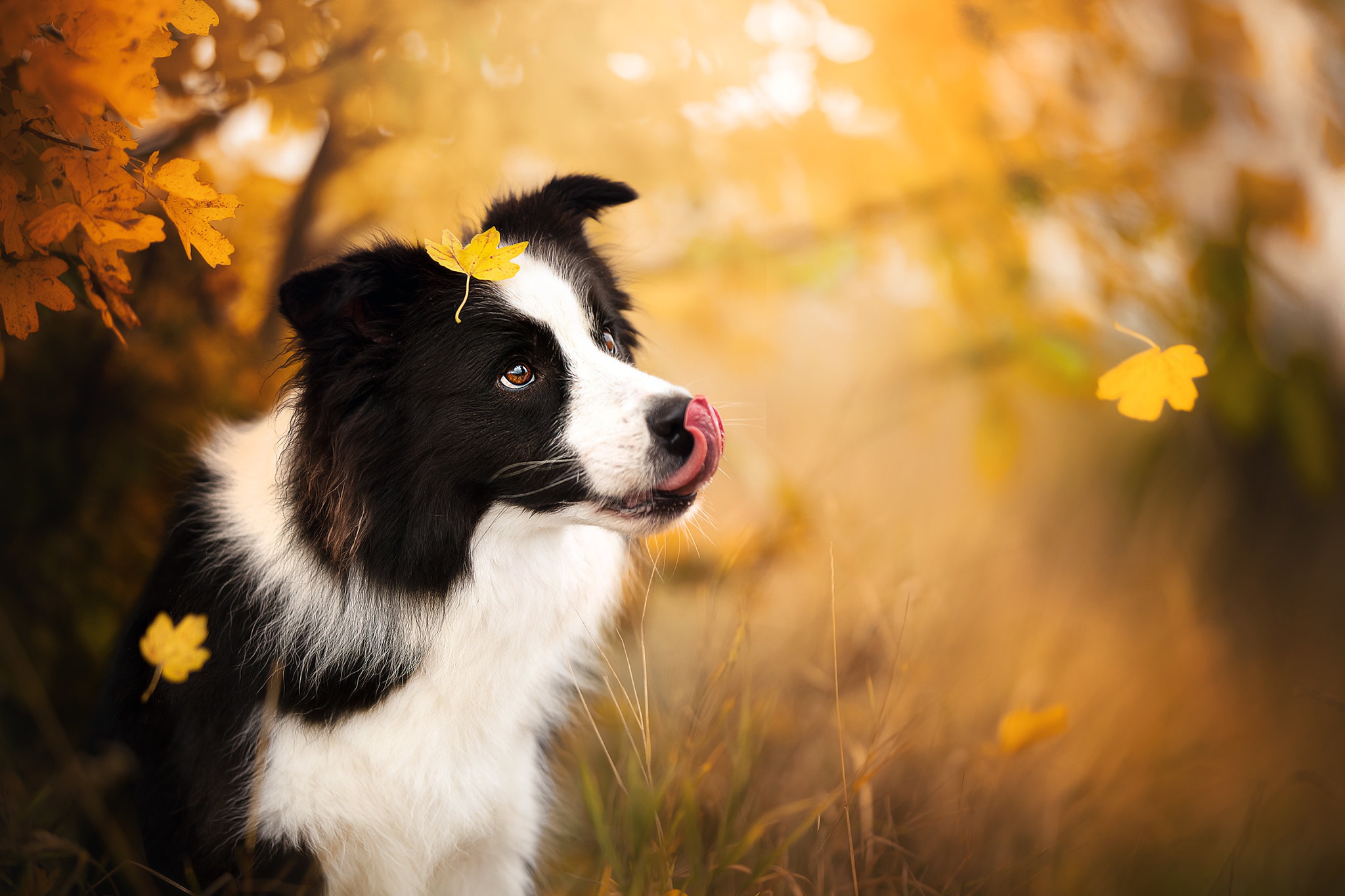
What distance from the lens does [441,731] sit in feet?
5.59

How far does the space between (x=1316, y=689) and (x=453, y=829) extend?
308cm

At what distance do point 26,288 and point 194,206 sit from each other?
33cm

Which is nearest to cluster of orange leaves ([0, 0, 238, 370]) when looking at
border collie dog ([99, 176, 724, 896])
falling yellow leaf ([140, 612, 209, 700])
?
border collie dog ([99, 176, 724, 896])

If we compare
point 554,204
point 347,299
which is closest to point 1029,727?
point 554,204

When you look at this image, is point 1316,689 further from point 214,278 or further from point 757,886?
point 214,278

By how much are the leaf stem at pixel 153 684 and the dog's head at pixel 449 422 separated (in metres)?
0.37

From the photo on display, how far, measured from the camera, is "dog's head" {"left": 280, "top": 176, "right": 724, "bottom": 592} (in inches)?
62.5

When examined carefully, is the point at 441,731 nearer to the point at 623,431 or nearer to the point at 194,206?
the point at 623,431

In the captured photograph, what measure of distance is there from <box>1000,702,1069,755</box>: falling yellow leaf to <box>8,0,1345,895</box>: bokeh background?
21 mm

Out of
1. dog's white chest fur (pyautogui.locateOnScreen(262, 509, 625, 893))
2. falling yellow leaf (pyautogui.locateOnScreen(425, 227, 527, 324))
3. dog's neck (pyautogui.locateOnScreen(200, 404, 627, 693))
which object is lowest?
dog's white chest fur (pyautogui.locateOnScreen(262, 509, 625, 893))

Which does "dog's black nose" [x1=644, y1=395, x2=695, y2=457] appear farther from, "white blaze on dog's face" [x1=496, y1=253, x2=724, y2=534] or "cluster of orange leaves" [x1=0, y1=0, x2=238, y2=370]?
"cluster of orange leaves" [x1=0, y1=0, x2=238, y2=370]

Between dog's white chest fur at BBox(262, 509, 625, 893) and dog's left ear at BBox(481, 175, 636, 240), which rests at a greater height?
dog's left ear at BBox(481, 175, 636, 240)

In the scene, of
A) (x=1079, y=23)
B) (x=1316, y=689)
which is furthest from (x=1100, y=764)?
(x=1079, y=23)

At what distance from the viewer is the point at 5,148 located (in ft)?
4.74
